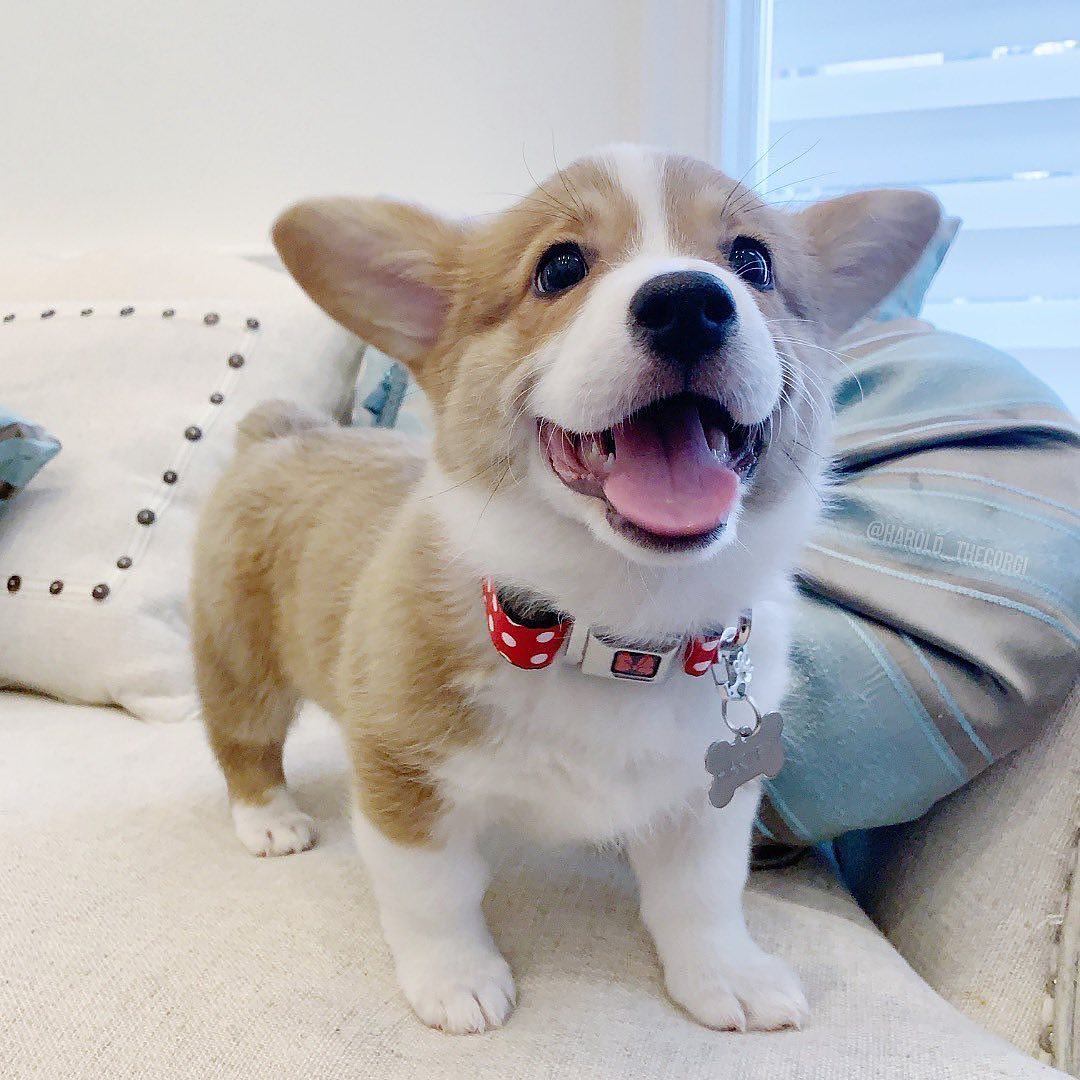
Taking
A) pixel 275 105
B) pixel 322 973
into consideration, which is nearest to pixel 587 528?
pixel 322 973

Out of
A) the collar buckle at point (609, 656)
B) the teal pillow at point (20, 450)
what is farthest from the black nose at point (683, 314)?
the teal pillow at point (20, 450)

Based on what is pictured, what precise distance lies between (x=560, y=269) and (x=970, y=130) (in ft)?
4.31

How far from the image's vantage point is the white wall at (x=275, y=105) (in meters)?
1.78

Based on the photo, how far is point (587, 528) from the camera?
711 mm

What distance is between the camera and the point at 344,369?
1578mm

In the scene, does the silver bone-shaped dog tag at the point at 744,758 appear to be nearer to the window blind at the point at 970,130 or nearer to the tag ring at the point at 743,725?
the tag ring at the point at 743,725

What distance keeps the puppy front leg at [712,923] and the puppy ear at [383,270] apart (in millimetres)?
506

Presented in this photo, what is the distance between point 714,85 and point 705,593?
1326 mm

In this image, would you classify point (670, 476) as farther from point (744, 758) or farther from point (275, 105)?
point (275, 105)

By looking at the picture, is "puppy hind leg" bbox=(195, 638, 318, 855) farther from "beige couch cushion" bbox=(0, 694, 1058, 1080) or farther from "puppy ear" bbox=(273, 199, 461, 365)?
"puppy ear" bbox=(273, 199, 461, 365)

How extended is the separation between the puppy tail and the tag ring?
68 centimetres

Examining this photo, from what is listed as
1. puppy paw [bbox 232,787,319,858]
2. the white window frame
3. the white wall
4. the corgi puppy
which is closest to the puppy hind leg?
puppy paw [bbox 232,787,319,858]

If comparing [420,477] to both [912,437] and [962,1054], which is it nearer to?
[912,437]

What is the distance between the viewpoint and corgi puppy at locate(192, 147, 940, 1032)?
0.65 metres
